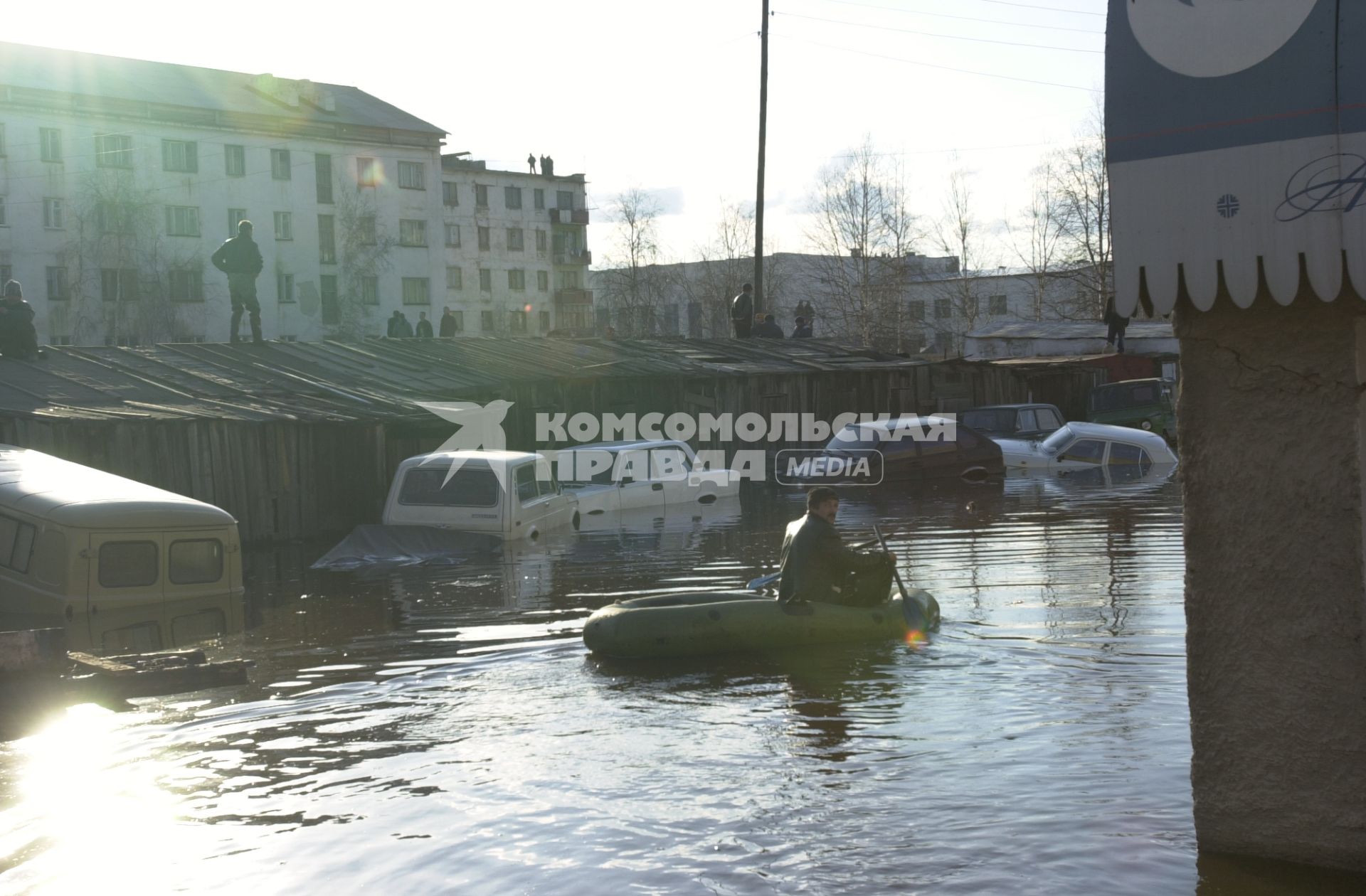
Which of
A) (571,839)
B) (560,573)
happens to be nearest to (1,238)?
(560,573)

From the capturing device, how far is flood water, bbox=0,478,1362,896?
23.6 ft

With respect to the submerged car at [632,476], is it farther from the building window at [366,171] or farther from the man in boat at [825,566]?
the building window at [366,171]

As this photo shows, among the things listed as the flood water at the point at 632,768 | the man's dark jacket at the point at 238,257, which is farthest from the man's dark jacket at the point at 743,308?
the flood water at the point at 632,768

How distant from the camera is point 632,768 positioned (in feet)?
29.8

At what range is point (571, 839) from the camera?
7.75 meters

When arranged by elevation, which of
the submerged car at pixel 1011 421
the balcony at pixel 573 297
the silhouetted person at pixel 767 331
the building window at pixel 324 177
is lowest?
the submerged car at pixel 1011 421

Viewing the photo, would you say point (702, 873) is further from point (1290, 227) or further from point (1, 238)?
point (1, 238)

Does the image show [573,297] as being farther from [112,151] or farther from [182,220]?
[112,151]

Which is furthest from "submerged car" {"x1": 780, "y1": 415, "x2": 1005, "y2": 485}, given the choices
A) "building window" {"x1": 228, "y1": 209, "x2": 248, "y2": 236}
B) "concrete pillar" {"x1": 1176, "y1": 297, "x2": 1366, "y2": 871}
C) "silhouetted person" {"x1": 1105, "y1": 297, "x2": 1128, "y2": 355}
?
"building window" {"x1": 228, "y1": 209, "x2": 248, "y2": 236}

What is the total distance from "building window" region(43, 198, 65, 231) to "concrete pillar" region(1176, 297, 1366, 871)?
5793 centimetres

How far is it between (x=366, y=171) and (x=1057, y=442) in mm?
44151

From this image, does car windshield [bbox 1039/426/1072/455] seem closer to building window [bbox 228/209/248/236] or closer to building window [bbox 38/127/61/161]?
building window [bbox 228/209/248/236]

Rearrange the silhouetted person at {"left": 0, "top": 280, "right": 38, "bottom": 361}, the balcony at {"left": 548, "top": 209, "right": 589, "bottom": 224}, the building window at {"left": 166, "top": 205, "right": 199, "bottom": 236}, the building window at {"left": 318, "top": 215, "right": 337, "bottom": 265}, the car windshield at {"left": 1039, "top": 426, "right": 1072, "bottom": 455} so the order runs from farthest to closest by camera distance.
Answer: the balcony at {"left": 548, "top": 209, "right": 589, "bottom": 224}
the building window at {"left": 318, "top": 215, "right": 337, "bottom": 265}
the building window at {"left": 166, "top": 205, "right": 199, "bottom": 236}
the car windshield at {"left": 1039, "top": 426, "right": 1072, "bottom": 455}
the silhouetted person at {"left": 0, "top": 280, "right": 38, "bottom": 361}

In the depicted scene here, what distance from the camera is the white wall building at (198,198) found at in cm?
5678
